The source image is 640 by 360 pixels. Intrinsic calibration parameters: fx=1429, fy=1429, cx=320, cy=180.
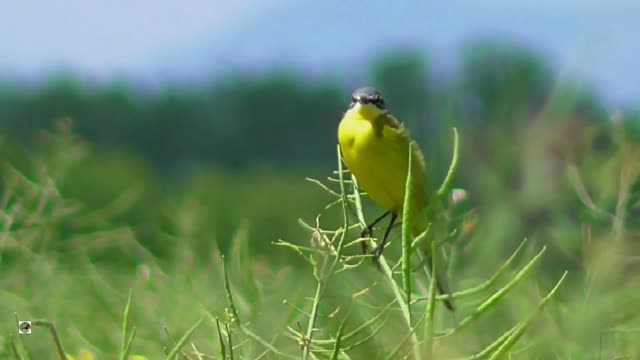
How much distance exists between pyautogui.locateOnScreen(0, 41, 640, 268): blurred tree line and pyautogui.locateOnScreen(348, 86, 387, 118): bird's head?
0.04m

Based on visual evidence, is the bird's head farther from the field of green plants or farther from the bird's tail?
the bird's tail

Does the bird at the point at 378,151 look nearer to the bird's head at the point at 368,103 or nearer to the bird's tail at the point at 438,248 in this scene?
the bird's head at the point at 368,103

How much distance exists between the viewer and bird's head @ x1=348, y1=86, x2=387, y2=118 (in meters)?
3.23

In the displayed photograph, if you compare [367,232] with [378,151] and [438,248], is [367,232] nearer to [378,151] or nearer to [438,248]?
[438,248]

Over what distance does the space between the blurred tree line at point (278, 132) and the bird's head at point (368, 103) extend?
4cm

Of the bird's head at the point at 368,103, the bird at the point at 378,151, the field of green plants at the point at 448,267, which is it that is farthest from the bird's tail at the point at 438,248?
the bird's head at the point at 368,103

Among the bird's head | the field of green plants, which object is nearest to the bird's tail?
the field of green plants

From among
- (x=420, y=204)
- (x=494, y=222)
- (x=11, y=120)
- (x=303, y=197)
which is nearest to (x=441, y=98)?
(x=494, y=222)

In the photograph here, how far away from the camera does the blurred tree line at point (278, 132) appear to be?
1291 millimetres

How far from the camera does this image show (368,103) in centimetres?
327

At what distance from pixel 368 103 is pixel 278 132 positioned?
2795 inches

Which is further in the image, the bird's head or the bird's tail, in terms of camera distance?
the bird's head

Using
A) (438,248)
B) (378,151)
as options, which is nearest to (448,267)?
(438,248)

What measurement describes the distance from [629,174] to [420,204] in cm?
29
